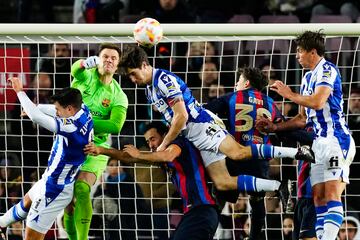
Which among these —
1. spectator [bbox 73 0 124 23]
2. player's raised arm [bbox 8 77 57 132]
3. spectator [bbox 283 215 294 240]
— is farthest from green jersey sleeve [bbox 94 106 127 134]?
spectator [bbox 73 0 124 23]

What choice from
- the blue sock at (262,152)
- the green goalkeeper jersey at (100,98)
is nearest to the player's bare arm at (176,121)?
the blue sock at (262,152)

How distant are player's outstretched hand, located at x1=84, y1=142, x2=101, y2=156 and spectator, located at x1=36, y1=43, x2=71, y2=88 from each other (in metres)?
2.22

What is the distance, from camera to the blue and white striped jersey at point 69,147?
10.9 m

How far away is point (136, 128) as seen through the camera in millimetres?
13711

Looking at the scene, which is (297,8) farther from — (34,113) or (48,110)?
(34,113)

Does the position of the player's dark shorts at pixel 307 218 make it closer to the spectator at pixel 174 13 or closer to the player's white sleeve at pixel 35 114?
the player's white sleeve at pixel 35 114

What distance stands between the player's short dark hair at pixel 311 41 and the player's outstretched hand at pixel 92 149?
2.08 metres

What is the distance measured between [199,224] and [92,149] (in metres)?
1.36

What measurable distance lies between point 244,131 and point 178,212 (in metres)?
2.20

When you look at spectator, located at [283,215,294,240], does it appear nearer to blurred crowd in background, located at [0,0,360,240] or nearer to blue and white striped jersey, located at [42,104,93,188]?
blurred crowd in background, located at [0,0,360,240]

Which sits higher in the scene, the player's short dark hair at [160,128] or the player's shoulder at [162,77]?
the player's shoulder at [162,77]

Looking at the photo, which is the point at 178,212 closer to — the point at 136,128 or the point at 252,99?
the point at 136,128

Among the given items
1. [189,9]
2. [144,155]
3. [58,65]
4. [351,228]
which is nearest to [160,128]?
[144,155]

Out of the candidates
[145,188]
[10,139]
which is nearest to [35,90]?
[10,139]
